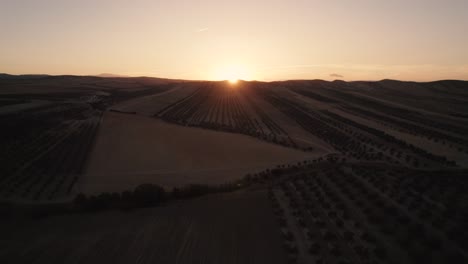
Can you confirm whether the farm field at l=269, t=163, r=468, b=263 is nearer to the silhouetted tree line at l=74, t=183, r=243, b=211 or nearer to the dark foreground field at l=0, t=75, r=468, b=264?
the dark foreground field at l=0, t=75, r=468, b=264

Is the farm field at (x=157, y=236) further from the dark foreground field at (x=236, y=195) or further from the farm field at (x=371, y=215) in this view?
the farm field at (x=371, y=215)

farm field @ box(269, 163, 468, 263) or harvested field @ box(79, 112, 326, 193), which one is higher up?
farm field @ box(269, 163, 468, 263)

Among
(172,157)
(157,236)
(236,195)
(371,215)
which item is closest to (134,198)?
(157,236)

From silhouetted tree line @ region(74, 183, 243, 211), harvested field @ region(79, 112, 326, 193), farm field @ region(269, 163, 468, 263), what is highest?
farm field @ region(269, 163, 468, 263)

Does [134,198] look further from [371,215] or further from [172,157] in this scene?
[371,215]

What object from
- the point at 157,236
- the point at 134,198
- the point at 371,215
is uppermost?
the point at 371,215

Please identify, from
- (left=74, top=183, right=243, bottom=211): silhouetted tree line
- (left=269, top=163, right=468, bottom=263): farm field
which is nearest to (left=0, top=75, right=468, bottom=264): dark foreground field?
(left=269, top=163, right=468, bottom=263): farm field

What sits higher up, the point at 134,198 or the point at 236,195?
the point at 134,198
